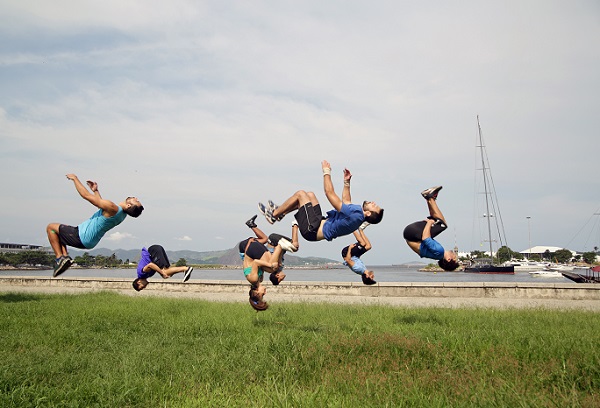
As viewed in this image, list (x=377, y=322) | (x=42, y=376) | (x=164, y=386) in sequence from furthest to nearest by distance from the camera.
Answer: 1. (x=377, y=322)
2. (x=42, y=376)
3. (x=164, y=386)

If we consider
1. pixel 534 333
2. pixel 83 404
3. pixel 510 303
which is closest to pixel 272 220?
pixel 83 404

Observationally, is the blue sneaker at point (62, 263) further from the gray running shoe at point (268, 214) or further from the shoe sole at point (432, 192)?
the shoe sole at point (432, 192)

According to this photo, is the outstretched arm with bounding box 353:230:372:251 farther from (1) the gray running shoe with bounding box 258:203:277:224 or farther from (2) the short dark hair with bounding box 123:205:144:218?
(2) the short dark hair with bounding box 123:205:144:218

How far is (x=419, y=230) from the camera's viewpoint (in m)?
8.67

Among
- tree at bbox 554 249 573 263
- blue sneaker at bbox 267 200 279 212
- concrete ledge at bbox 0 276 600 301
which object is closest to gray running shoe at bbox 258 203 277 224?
blue sneaker at bbox 267 200 279 212

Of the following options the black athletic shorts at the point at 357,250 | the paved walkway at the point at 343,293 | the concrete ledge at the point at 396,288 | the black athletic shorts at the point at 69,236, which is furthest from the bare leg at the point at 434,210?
the concrete ledge at the point at 396,288

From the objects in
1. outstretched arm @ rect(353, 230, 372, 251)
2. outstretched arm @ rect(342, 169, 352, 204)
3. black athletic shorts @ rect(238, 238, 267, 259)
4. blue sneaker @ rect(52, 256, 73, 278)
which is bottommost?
blue sneaker @ rect(52, 256, 73, 278)

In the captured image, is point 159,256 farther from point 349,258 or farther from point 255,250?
point 349,258

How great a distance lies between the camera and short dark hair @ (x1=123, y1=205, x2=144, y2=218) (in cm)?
887

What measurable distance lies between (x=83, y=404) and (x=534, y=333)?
850 cm

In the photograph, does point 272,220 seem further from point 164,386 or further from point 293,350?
point 164,386

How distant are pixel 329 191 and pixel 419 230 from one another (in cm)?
193

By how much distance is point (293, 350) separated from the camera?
826 cm

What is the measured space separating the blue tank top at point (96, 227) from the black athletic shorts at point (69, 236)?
0.33 ft
